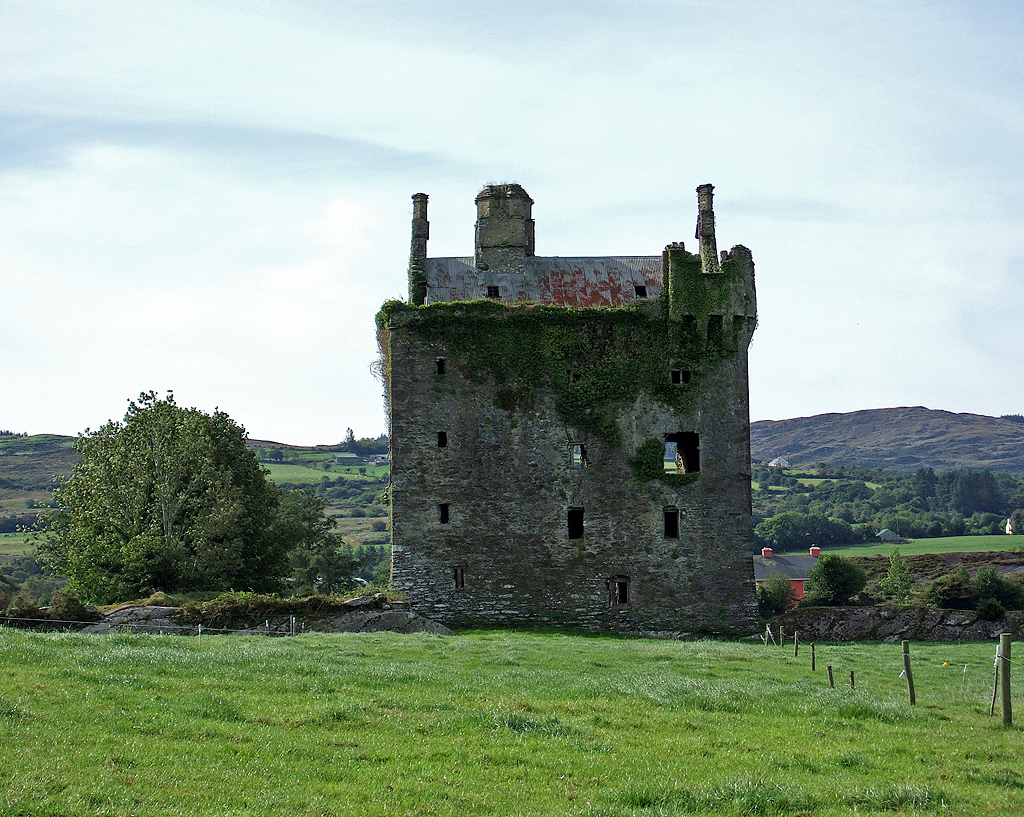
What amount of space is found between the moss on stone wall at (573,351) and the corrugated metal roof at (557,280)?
5.82 feet

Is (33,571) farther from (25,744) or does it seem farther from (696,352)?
(25,744)

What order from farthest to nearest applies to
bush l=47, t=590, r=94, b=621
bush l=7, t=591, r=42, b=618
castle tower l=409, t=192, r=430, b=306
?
1. castle tower l=409, t=192, r=430, b=306
2. bush l=47, t=590, r=94, b=621
3. bush l=7, t=591, r=42, b=618

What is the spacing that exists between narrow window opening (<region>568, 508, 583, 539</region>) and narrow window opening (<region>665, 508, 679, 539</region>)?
11.5 ft

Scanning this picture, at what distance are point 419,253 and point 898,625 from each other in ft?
83.6

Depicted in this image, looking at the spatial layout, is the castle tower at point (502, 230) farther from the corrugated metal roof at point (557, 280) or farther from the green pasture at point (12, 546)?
the green pasture at point (12, 546)

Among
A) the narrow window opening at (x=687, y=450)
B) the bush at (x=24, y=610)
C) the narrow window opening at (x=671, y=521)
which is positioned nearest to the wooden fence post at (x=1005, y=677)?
the narrow window opening at (x=671, y=521)

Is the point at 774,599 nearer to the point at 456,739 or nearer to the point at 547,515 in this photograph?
the point at 547,515

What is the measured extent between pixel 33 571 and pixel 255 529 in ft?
365

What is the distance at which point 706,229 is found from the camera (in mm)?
44469

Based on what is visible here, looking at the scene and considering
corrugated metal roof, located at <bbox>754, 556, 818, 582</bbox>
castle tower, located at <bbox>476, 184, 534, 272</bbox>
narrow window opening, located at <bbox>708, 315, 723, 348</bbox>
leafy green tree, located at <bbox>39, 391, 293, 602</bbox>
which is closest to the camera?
leafy green tree, located at <bbox>39, 391, 293, 602</bbox>

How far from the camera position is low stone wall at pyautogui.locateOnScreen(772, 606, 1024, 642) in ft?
135

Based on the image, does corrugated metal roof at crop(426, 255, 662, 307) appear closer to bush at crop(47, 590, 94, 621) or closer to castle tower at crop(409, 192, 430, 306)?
castle tower at crop(409, 192, 430, 306)

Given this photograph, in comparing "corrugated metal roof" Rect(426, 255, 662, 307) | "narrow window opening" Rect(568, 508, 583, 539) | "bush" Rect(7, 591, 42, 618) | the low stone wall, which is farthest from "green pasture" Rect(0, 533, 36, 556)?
the low stone wall

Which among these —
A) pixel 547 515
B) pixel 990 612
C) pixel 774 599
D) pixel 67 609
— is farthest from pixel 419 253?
pixel 774 599
